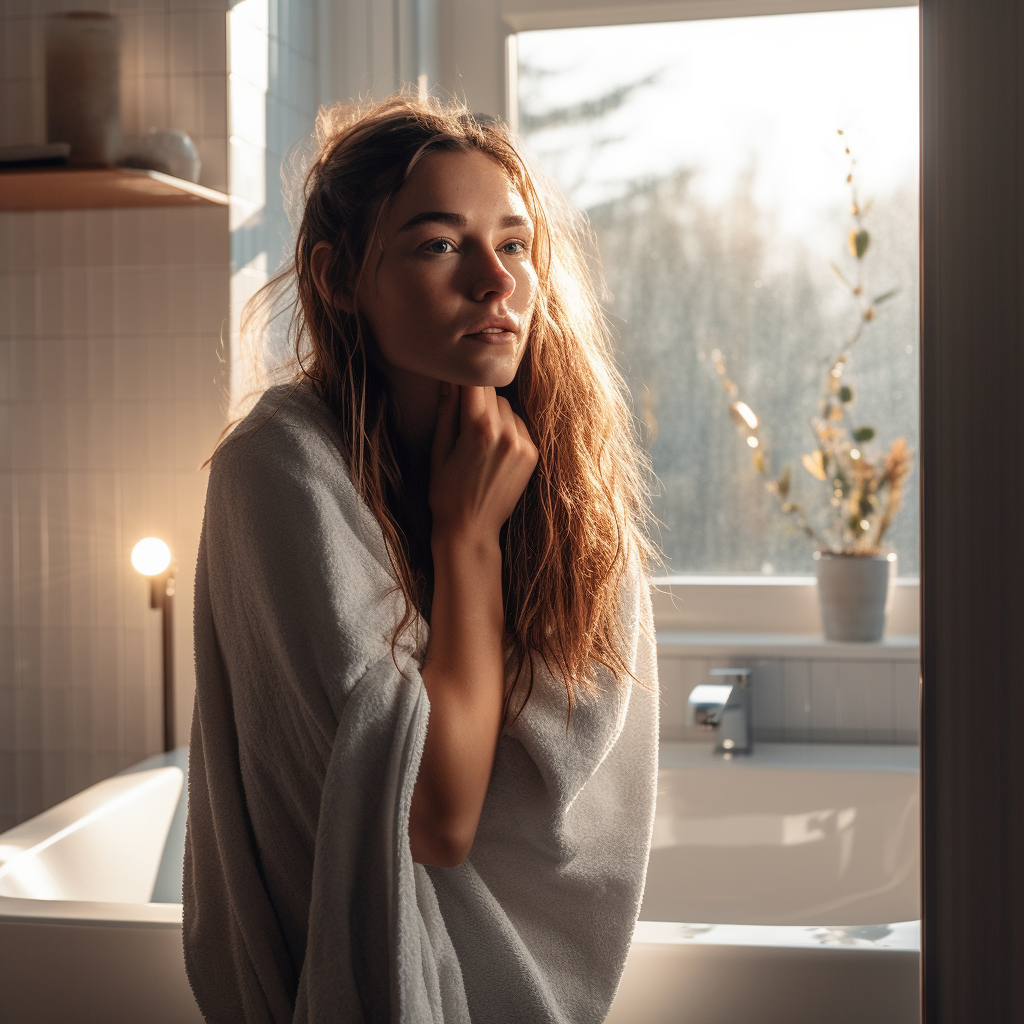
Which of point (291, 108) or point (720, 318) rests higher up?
point (291, 108)

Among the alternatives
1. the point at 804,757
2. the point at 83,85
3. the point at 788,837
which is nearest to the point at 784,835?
the point at 788,837

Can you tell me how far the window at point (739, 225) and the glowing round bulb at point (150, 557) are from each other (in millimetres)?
890

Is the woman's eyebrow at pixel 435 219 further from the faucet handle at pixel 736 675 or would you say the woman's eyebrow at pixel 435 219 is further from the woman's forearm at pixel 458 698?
the faucet handle at pixel 736 675

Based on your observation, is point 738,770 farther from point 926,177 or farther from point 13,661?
point 926,177

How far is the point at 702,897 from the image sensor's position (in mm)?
1792

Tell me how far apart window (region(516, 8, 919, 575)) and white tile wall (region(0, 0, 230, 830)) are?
0.72 metres

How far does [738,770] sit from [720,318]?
81cm

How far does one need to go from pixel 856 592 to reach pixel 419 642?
49.7 inches

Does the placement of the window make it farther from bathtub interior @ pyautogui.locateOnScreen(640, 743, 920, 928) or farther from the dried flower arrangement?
bathtub interior @ pyautogui.locateOnScreen(640, 743, 920, 928)

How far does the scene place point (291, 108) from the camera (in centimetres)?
181

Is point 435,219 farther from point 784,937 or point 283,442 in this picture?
point 784,937

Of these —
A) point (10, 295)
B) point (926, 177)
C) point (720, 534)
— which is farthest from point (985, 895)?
point (10, 295)

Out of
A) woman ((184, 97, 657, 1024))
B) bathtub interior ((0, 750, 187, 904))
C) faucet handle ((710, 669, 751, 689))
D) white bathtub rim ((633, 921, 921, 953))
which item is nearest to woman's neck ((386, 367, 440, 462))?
woman ((184, 97, 657, 1024))

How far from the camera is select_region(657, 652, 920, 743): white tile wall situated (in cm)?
180
